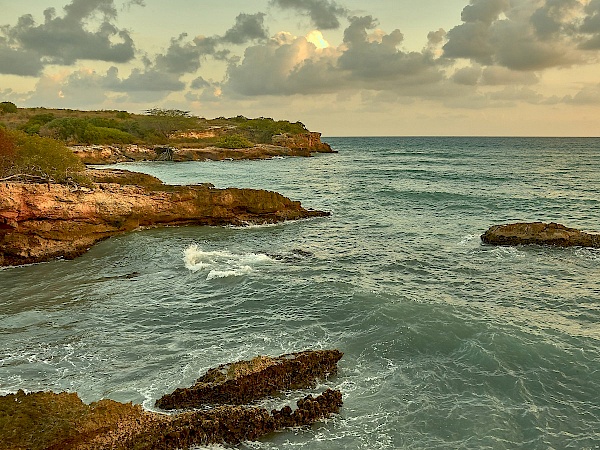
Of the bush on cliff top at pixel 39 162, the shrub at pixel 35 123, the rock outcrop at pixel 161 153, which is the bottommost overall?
the bush on cliff top at pixel 39 162

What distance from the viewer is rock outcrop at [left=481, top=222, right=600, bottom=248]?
2703 cm

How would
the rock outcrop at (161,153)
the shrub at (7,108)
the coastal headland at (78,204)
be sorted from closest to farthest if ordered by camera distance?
the coastal headland at (78,204)
the rock outcrop at (161,153)
the shrub at (7,108)

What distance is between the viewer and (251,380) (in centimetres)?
1189

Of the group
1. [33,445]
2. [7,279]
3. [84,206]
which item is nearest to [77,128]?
[84,206]

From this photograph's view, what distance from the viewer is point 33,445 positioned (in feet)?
29.0

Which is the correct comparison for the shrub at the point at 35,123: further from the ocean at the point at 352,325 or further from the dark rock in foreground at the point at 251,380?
the dark rock in foreground at the point at 251,380

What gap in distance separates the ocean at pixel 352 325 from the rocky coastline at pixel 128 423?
1.64 ft

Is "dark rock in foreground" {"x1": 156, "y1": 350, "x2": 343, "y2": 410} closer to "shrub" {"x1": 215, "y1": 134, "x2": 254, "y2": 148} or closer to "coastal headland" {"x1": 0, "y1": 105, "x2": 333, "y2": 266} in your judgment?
"coastal headland" {"x1": 0, "y1": 105, "x2": 333, "y2": 266}

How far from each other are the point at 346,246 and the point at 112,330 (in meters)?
15.9

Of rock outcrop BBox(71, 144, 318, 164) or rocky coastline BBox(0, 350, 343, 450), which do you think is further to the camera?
rock outcrop BBox(71, 144, 318, 164)

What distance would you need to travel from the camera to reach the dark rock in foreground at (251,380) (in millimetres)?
11453

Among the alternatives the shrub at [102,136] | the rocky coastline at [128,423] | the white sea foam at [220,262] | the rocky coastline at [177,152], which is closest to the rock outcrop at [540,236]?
the white sea foam at [220,262]

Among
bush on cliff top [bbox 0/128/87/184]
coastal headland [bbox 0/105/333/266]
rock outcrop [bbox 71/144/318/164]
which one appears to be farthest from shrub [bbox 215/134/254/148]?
bush on cliff top [bbox 0/128/87/184]

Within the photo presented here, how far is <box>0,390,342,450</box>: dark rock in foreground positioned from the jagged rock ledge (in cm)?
1742
